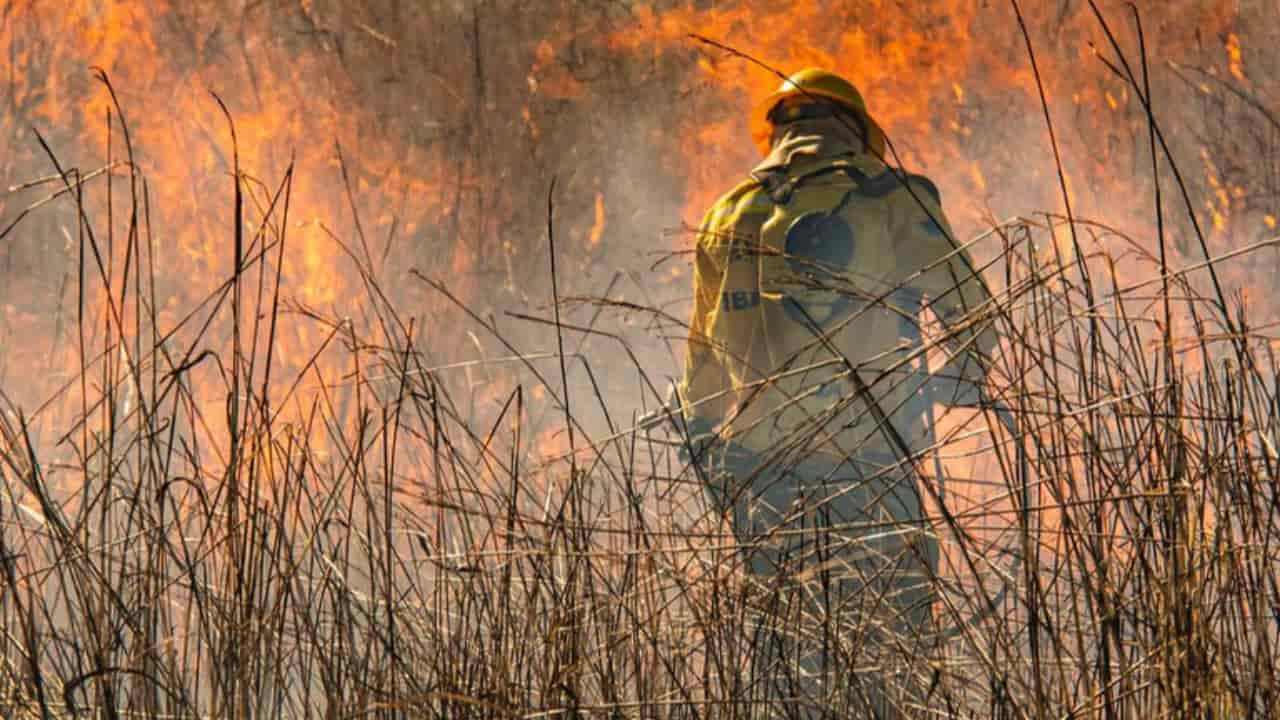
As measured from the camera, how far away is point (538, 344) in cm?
966

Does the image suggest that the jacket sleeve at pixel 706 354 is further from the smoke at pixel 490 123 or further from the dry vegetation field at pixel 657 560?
the smoke at pixel 490 123

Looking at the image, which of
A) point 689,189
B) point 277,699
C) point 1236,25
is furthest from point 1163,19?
point 277,699

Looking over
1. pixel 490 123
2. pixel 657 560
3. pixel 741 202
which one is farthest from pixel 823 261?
pixel 490 123

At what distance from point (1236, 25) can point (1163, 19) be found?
433 millimetres

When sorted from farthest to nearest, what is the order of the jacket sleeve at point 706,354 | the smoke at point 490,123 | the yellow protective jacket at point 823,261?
the smoke at point 490,123 → the jacket sleeve at point 706,354 → the yellow protective jacket at point 823,261

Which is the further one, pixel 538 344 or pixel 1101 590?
pixel 538 344

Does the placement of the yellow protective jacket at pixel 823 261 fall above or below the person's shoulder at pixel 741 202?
below

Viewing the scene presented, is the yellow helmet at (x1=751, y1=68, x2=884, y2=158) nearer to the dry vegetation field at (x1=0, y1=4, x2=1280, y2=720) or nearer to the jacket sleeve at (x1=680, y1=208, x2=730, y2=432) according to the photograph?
the jacket sleeve at (x1=680, y1=208, x2=730, y2=432)

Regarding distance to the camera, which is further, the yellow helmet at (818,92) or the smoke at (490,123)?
the smoke at (490,123)

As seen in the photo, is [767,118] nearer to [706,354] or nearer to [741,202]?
[741,202]

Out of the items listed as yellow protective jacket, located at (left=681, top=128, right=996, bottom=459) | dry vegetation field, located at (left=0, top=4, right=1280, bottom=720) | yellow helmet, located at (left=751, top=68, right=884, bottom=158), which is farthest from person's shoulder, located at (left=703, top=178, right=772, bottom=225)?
dry vegetation field, located at (left=0, top=4, right=1280, bottom=720)

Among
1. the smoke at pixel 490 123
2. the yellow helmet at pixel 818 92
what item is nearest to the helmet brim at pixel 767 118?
the yellow helmet at pixel 818 92

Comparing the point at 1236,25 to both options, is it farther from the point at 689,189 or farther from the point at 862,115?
the point at 862,115

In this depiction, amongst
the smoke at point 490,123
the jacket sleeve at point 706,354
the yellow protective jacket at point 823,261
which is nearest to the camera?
the yellow protective jacket at point 823,261
